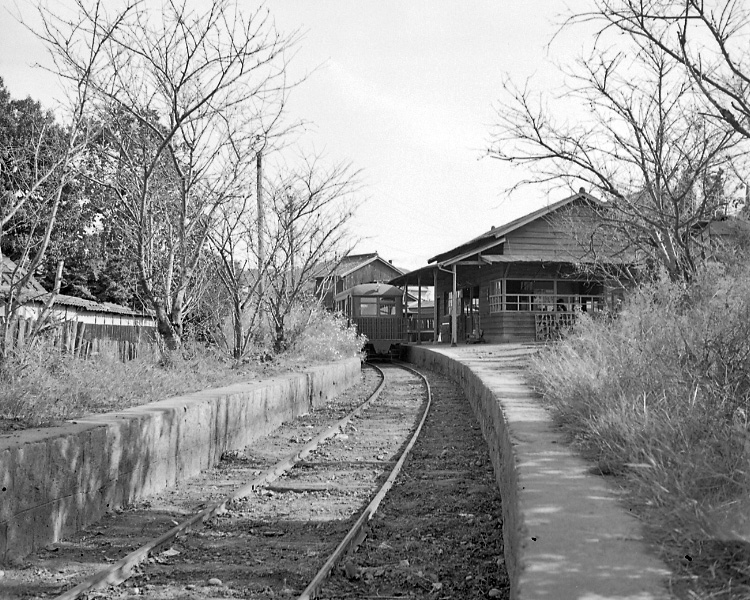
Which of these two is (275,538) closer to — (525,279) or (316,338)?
(316,338)

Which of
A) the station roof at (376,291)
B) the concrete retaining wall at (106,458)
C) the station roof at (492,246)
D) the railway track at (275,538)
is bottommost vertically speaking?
the railway track at (275,538)

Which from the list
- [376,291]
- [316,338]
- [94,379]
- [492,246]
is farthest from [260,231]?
[376,291]

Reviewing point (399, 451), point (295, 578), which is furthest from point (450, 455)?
point (295, 578)

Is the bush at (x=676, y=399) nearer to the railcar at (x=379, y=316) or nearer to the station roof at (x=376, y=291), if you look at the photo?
the railcar at (x=379, y=316)

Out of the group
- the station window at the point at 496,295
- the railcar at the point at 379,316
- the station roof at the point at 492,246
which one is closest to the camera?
the station roof at the point at 492,246

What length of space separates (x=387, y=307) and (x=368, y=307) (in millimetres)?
783

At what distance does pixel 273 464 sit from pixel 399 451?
1730mm

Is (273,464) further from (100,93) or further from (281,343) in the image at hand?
(281,343)

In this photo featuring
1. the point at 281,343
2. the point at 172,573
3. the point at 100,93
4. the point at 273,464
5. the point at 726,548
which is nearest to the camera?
the point at 726,548

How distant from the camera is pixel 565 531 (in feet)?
11.9

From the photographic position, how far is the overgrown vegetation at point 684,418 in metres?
3.20

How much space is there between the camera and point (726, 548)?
309 centimetres

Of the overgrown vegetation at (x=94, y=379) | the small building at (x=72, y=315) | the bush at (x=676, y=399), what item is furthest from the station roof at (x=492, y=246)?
the bush at (x=676, y=399)

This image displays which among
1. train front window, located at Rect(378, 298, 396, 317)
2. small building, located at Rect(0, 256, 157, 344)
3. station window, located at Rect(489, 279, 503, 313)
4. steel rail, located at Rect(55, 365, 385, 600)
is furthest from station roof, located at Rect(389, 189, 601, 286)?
steel rail, located at Rect(55, 365, 385, 600)
